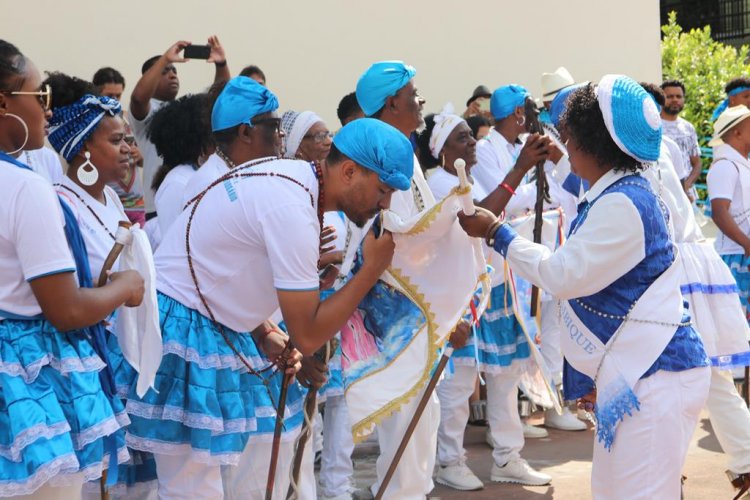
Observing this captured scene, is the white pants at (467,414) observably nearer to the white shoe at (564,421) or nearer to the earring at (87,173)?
the white shoe at (564,421)

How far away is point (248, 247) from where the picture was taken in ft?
12.6

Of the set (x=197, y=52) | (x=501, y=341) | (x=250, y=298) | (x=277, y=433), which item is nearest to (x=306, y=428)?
(x=277, y=433)

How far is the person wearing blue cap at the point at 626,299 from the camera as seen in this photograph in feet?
12.8

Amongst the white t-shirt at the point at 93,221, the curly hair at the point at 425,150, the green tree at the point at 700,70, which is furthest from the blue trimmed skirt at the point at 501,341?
the green tree at the point at 700,70

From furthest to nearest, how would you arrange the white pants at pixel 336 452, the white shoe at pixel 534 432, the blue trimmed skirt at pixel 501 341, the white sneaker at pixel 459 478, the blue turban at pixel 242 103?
the white shoe at pixel 534 432, the blue trimmed skirt at pixel 501 341, the white sneaker at pixel 459 478, the white pants at pixel 336 452, the blue turban at pixel 242 103

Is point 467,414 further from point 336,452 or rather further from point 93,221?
point 93,221

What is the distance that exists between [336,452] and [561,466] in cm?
176

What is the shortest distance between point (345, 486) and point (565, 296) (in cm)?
255

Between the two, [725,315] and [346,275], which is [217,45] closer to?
[346,275]

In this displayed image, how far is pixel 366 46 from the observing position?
9.43m

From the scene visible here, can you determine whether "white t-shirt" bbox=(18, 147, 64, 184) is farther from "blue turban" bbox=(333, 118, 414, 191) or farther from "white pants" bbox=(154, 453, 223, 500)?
"blue turban" bbox=(333, 118, 414, 191)

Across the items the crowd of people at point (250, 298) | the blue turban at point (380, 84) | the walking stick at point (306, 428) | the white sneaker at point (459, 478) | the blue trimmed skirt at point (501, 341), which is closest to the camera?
the crowd of people at point (250, 298)

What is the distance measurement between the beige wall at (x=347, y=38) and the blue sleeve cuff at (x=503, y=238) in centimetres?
444

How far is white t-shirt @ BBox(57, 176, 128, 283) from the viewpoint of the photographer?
4.05 m
